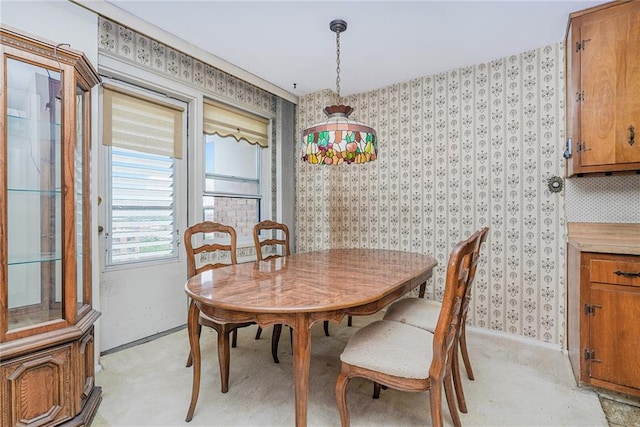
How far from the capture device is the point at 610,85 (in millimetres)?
2021

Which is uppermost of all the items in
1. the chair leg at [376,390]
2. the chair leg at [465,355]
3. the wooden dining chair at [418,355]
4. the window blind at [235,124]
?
the window blind at [235,124]

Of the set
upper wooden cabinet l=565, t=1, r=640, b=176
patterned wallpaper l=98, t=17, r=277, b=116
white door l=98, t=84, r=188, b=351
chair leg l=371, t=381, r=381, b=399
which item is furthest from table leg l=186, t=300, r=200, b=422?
upper wooden cabinet l=565, t=1, r=640, b=176

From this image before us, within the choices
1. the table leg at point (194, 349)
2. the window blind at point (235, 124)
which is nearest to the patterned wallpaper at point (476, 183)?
the window blind at point (235, 124)

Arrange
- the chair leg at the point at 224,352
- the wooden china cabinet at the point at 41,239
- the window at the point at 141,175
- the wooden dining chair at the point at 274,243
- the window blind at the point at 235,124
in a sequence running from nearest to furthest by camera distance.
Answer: the wooden china cabinet at the point at 41,239
the chair leg at the point at 224,352
the wooden dining chair at the point at 274,243
the window at the point at 141,175
the window blind at the point at 235,124

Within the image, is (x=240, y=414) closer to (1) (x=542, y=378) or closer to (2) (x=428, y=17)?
(1) (x=542, y=378)

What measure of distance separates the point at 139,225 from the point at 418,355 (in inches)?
94.2

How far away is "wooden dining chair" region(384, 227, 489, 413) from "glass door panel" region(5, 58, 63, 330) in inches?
71.4

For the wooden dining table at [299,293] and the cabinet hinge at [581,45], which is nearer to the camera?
the wooden dining table at [299,293]

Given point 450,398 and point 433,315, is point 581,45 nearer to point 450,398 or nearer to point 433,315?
point 433,315

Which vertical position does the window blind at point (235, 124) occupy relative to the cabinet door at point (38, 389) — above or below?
above

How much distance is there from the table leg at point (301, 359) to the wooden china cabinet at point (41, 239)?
112cm

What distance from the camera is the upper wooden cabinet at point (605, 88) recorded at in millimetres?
1956

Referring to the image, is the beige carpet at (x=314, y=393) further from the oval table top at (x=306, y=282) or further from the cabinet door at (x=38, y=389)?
the oval table top at (x=306, y=282)

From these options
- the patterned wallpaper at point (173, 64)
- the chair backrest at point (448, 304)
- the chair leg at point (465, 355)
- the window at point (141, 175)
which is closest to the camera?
the chair backrest at point (448, 304)
